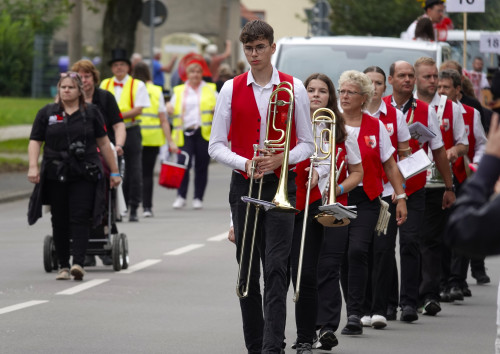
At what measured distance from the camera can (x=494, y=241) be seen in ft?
14.6

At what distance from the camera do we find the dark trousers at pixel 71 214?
12.3 m

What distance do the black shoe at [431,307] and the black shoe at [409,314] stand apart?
42cm

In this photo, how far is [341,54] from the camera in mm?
16141

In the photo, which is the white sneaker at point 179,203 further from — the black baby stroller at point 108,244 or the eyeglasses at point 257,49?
the eyeglasses at point 257,49

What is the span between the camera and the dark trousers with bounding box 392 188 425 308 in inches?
412

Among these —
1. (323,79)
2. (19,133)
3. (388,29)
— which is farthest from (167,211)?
(388,29)

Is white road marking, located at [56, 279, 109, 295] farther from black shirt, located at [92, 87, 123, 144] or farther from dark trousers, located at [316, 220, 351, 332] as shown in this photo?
dark trousers, located at [316, 220, 351, 332]

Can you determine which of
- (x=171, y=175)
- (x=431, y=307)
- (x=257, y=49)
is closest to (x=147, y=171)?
(x=171, y=175)

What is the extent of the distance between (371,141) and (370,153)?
0.08 meters

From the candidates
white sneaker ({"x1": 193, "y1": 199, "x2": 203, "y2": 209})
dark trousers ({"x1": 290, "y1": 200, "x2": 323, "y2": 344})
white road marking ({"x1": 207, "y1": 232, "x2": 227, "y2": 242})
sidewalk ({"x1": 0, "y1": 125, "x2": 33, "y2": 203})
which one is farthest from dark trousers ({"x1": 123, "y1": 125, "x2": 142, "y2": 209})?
dark trousers ({"x1": 290, "y1": 200, "x2": 323, "y2": 344})

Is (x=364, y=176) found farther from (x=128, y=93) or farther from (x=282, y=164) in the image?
(x=128, y=93)

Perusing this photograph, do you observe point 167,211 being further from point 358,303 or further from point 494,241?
point 494,241

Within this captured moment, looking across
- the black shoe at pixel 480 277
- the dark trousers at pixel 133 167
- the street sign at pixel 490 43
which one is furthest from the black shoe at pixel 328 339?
the street sign at pixel 490 43

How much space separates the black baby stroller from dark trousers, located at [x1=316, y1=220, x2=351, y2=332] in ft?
13.3
